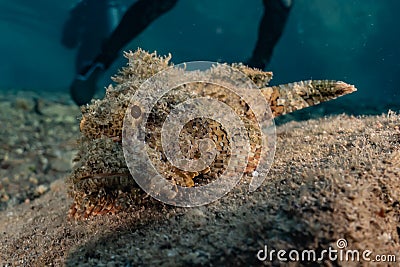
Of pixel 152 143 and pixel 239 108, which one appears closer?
pixel 152 143

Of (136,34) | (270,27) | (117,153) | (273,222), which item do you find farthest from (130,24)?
(273,222)

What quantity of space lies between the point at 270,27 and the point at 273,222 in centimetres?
611

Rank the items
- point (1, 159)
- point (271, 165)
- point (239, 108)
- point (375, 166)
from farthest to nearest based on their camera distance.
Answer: point (1, 159)
point (239, 108)
point (271, 165)
point (375, 166)

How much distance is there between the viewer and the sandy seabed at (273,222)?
4.71 ft

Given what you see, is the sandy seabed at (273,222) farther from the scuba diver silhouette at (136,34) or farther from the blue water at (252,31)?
the blue water at (252,31)

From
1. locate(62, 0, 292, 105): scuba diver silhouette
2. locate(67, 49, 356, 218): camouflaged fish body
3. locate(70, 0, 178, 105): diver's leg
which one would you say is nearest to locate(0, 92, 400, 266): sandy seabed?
locate(67, 49, 356, 218): camouflaged fish body

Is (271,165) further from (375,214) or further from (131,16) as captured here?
(131,16)

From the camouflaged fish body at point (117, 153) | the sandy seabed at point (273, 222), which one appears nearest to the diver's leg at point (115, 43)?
the sandy seabed at point (273, 222)

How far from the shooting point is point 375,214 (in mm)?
1553

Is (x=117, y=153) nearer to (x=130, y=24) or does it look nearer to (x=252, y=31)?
(x=130, y=24)

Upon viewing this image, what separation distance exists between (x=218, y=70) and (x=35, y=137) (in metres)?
5.35

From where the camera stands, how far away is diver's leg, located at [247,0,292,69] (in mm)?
6577

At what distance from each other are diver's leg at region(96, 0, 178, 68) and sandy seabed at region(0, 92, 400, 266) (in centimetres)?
541

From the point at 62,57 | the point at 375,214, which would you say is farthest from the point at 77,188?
the point at 62,57
